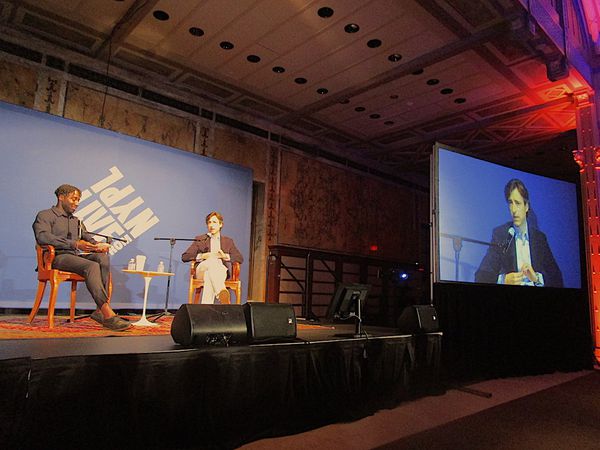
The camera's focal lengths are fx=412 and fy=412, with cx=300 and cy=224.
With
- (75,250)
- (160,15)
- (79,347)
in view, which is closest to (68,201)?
(75,250)

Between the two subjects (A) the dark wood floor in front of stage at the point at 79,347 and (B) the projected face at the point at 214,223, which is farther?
(B) the projected face at the point at 214,223

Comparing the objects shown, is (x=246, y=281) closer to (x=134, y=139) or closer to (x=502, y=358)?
(x=134, y=139)

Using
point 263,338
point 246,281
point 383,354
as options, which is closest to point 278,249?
point 246,281

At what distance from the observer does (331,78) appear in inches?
268

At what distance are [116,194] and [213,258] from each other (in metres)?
2.46

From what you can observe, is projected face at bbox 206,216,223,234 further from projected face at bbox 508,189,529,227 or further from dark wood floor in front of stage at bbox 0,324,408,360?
projected face at bbox 508,189,529,227

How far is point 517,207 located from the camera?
17.7 feet

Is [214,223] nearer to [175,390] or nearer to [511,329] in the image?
[175,390]

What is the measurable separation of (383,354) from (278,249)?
4.68 metres

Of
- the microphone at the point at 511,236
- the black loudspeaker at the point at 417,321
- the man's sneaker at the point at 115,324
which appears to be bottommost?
the man's sneaker at the point at 115,324

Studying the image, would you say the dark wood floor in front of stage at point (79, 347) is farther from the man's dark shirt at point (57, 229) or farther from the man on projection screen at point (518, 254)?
the man on projection screen at point (518, 254)

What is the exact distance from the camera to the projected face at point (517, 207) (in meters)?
5.33

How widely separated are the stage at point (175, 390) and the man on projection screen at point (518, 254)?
242cm

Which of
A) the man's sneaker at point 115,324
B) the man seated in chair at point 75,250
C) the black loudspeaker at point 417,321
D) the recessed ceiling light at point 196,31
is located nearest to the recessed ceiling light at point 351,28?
the recessed ceiling light at point 196,31
